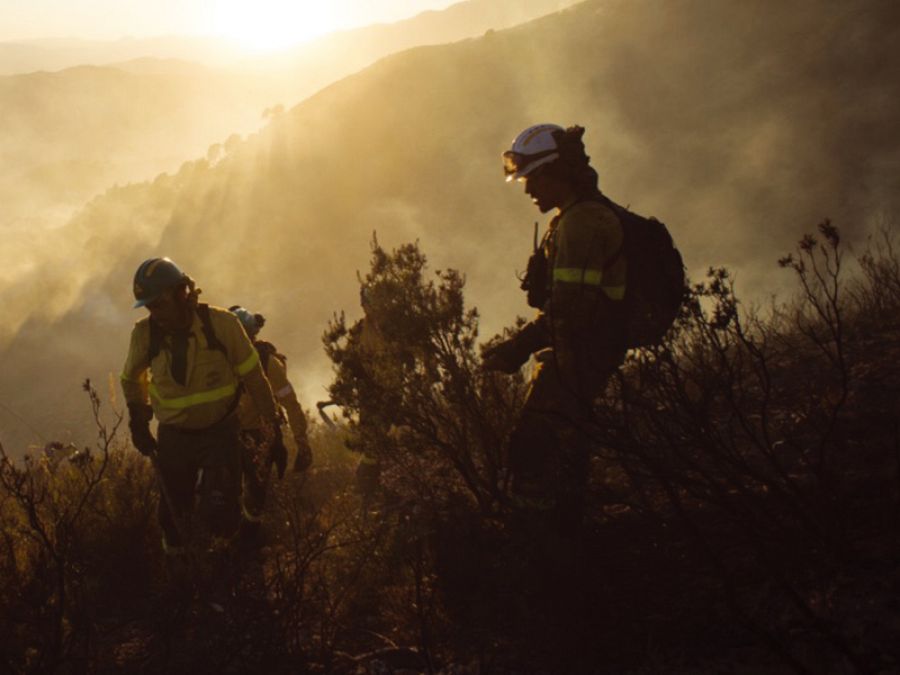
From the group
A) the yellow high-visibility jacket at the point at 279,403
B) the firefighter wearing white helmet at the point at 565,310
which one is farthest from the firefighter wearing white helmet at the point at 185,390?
the firefighter wearing white helmet at the point at 565,310

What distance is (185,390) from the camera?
4.05m

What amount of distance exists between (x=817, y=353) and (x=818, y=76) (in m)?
27.0

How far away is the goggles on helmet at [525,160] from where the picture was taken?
3.38 meters

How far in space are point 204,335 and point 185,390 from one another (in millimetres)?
313

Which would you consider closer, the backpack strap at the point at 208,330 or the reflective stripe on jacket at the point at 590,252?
the reflective stripe on jacket at the point at 590,252

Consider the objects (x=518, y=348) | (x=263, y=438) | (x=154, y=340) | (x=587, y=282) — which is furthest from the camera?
(x=263, y=438)

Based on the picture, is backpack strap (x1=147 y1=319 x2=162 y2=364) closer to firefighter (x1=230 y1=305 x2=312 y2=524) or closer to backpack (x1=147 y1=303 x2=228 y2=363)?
backpack (x1=147 y1=303 x2=228 y2=363)

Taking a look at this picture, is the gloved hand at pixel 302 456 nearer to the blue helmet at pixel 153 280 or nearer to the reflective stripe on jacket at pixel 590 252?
the blue helmet at pixel 153 280

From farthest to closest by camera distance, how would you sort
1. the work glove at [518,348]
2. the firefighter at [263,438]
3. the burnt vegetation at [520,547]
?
the firefighter at [263,438] < the work glove at [518,348] < the burnt vegetation at [520,547]

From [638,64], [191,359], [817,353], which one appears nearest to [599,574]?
[191,359]

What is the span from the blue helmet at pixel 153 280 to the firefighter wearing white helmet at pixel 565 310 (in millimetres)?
1815

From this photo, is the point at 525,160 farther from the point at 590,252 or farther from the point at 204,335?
the point at 204,335

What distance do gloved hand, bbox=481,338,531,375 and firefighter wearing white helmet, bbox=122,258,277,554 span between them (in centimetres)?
138

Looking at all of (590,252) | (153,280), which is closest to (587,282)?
(590,252)
